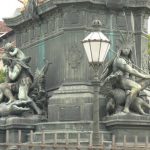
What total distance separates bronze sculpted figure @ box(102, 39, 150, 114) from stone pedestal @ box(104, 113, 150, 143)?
0.97ft

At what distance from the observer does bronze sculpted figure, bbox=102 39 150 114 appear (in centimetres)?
1947

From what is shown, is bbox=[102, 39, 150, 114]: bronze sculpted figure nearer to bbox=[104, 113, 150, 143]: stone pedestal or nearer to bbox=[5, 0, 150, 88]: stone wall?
bbox=[104, 113, 150, 143]: stone pedestal

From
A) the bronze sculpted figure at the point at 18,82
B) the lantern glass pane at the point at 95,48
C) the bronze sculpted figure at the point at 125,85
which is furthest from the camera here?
the bronze sculpted figure at the point at 18,82

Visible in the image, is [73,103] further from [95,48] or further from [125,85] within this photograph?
[95,48]

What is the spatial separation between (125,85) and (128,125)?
3.73 ft

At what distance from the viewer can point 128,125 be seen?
1912cm

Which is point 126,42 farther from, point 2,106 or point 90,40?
point 90,40

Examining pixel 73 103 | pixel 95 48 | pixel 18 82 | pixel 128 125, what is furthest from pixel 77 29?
pixel 95 48

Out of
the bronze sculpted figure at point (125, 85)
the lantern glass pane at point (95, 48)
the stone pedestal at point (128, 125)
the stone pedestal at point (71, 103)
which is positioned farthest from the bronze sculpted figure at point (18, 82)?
the lantern glass pane at point (95, 48)

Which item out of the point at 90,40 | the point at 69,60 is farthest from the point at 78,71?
the point at 90,40

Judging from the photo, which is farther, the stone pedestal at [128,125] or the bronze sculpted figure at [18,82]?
the bronze sculpted figure at [18,82]

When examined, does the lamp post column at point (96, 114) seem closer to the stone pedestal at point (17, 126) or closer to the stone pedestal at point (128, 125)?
the stone pedestal at point (128, 125)

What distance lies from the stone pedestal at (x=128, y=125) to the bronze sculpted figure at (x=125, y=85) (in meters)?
0.30

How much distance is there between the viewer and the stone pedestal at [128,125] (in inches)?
750
